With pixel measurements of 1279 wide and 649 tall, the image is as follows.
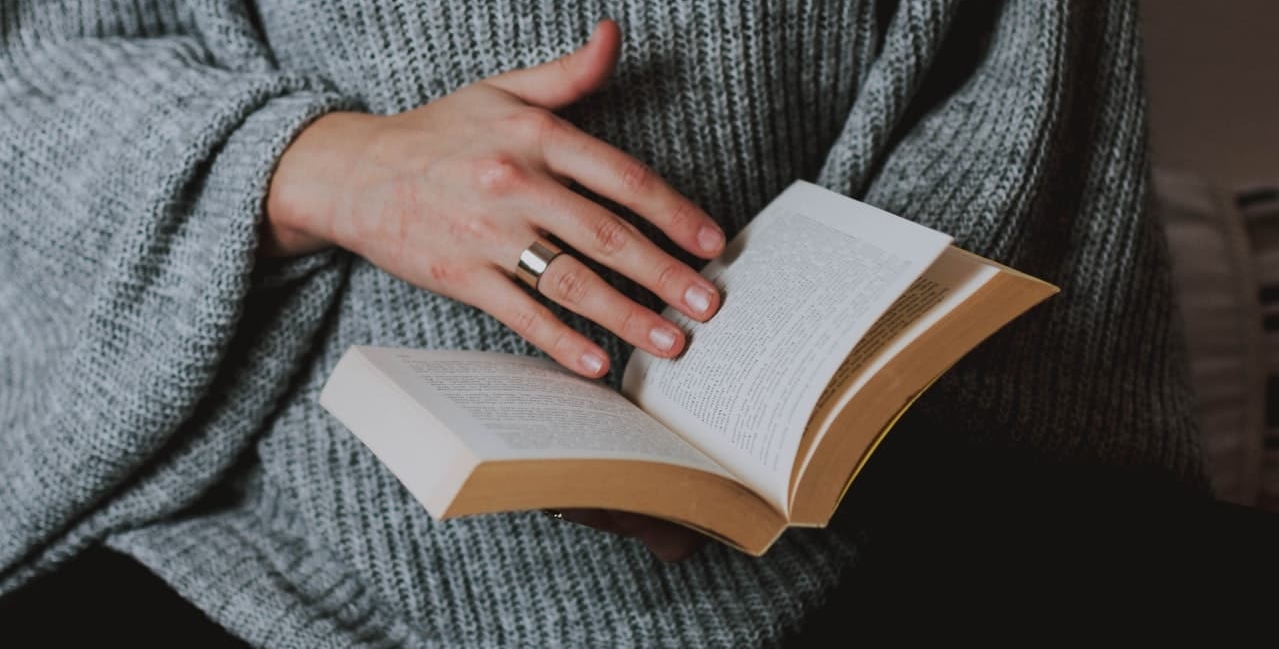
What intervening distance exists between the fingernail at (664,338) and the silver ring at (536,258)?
0.25 ft

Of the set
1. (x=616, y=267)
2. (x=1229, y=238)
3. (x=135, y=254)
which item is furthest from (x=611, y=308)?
(x=1229, y=238)

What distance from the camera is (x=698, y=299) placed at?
25.9 inches

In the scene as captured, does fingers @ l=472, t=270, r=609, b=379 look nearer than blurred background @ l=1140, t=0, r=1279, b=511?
Yes

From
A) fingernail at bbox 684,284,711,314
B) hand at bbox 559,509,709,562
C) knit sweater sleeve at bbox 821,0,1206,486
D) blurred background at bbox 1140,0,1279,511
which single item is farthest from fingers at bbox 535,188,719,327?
blurred background at bbox 1140,0,1279,511

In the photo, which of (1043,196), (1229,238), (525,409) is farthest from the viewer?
(1229,238)

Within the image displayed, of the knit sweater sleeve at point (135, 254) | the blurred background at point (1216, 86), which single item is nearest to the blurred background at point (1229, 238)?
the blurred background at point (1216, 86)

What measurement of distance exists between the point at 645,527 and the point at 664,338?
5.4 inches

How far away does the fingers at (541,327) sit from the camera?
2.19 feet

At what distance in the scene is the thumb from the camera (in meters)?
0.70

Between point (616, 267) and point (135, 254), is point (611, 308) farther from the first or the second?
point (135, 254)

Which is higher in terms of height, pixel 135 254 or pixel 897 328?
pixel 897 328

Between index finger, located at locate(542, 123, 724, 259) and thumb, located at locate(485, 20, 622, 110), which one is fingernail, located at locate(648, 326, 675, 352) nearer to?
index finger, located at locate(542, 123, 724, 259)

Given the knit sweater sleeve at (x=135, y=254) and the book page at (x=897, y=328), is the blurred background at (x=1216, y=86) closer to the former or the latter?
the book page at (x=897, y=328)

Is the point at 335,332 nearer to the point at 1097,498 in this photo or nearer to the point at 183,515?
the point at 183,515
